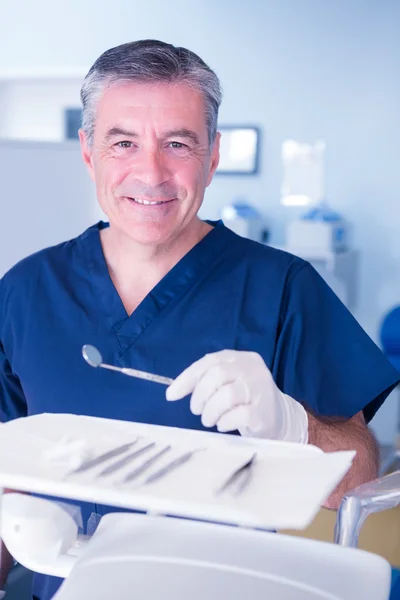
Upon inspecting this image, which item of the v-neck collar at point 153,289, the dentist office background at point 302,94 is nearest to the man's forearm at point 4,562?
the v-neck collar at point 153,289

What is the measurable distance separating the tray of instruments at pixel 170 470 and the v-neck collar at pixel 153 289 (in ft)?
1.25

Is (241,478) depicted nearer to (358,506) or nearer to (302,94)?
(358,506)

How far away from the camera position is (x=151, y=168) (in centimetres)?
107

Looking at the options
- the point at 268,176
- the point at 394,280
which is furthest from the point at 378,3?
the point at 394,280

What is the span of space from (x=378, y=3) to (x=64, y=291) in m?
3.44

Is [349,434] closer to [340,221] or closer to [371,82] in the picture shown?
[340,221]

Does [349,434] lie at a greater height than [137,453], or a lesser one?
lesser

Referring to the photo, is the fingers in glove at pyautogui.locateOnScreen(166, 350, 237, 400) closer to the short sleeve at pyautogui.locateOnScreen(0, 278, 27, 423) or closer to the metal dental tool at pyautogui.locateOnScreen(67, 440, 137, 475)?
the metal dental tool at pyautogui.locateOnScreen(67, 440, 137, 475)

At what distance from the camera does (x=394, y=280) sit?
4188 mm

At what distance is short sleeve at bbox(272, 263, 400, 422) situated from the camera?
3.61ft

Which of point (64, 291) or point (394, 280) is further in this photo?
point (394, 280)

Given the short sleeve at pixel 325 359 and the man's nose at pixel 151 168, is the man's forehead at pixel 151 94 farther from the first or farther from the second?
the short sleeve at pixel 325 359

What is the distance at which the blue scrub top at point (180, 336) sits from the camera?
3.58ft

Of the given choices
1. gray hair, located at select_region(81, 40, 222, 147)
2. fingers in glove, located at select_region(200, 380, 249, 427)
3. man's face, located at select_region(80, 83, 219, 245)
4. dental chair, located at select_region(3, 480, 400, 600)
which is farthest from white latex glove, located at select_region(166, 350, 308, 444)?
gray hair, located at select_region(81, 40, 222, 147)
